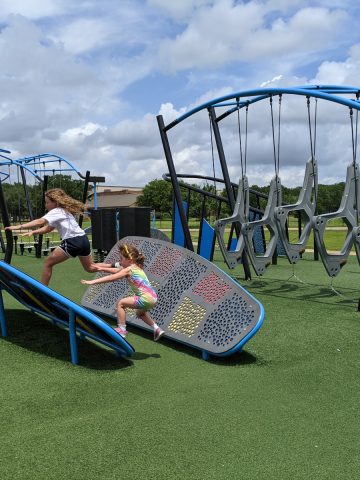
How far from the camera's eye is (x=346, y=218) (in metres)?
7.24

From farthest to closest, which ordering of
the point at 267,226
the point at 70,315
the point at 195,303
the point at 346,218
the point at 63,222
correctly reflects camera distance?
the point at 267,226, the point at 346,218, the point at 63,222, the point at 195,303, the point at 70,315

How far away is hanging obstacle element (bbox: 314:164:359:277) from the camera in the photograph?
7.10 metres

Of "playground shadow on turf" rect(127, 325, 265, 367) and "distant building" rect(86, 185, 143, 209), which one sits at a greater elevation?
"distant building" rect(86, 185, 143, 209)

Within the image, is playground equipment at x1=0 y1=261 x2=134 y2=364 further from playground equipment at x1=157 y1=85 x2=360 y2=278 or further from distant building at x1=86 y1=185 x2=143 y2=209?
distant building at x1=86 y1=185 x2=143 y2=209

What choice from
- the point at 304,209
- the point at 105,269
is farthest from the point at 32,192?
the point at 105,269

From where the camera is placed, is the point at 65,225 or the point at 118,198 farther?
the point at 118,198

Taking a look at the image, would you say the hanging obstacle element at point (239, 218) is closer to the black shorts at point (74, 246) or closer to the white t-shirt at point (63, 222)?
the black shorts at point (74, 246)

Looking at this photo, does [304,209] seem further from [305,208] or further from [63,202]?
[63,202]

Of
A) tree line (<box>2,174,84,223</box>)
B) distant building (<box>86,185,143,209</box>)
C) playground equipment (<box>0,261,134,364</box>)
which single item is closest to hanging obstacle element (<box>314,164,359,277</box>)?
playground equipment (<box>0,261,134,364</box>)

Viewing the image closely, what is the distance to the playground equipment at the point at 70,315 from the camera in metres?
4.18

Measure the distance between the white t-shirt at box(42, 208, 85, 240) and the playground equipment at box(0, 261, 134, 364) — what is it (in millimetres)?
843

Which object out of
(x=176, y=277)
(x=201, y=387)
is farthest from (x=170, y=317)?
(x=201, y=387)

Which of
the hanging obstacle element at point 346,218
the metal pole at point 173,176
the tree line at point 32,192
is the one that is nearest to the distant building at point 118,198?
the tree line at point 32,192

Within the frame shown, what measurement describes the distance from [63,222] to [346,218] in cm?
402
